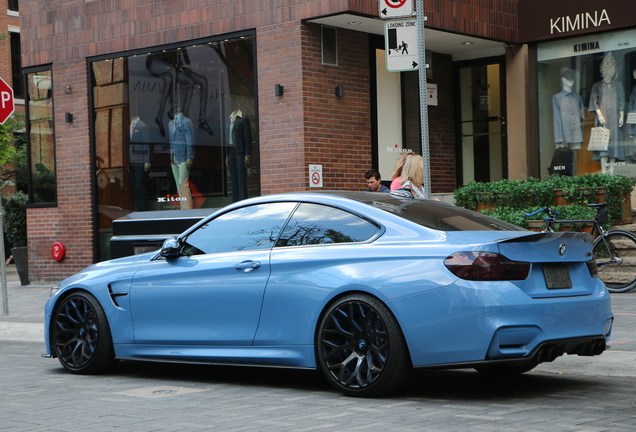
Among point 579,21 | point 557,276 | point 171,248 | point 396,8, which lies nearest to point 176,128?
point 579,21

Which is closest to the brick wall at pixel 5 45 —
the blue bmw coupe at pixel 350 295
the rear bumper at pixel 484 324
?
the blue bmw coupe at pixel 350 295

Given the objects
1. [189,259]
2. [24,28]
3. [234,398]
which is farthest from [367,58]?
[234,398]

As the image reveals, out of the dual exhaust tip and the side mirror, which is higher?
the side mirror

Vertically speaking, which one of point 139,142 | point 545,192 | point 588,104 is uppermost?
point 588,104

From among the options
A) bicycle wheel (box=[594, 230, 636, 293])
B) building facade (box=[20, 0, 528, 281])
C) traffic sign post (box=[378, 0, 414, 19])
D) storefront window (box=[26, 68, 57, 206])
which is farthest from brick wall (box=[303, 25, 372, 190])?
storefront window (box=[26, 68, 57, 206])

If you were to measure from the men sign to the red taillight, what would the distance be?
866cm

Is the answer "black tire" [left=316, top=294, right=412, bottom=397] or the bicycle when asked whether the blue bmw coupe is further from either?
the bicycle

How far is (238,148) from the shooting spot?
48.1 feet

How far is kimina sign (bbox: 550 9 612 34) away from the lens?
1494 centimetres

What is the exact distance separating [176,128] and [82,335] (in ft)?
27.9

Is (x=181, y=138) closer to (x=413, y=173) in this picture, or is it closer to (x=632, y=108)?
(x=413, y=173)

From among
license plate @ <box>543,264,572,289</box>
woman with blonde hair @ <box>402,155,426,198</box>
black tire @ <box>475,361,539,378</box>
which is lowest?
black tire @ <box>475,361,539,378</box>

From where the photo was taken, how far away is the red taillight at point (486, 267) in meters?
5.52

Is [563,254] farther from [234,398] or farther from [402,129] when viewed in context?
[402,129]
